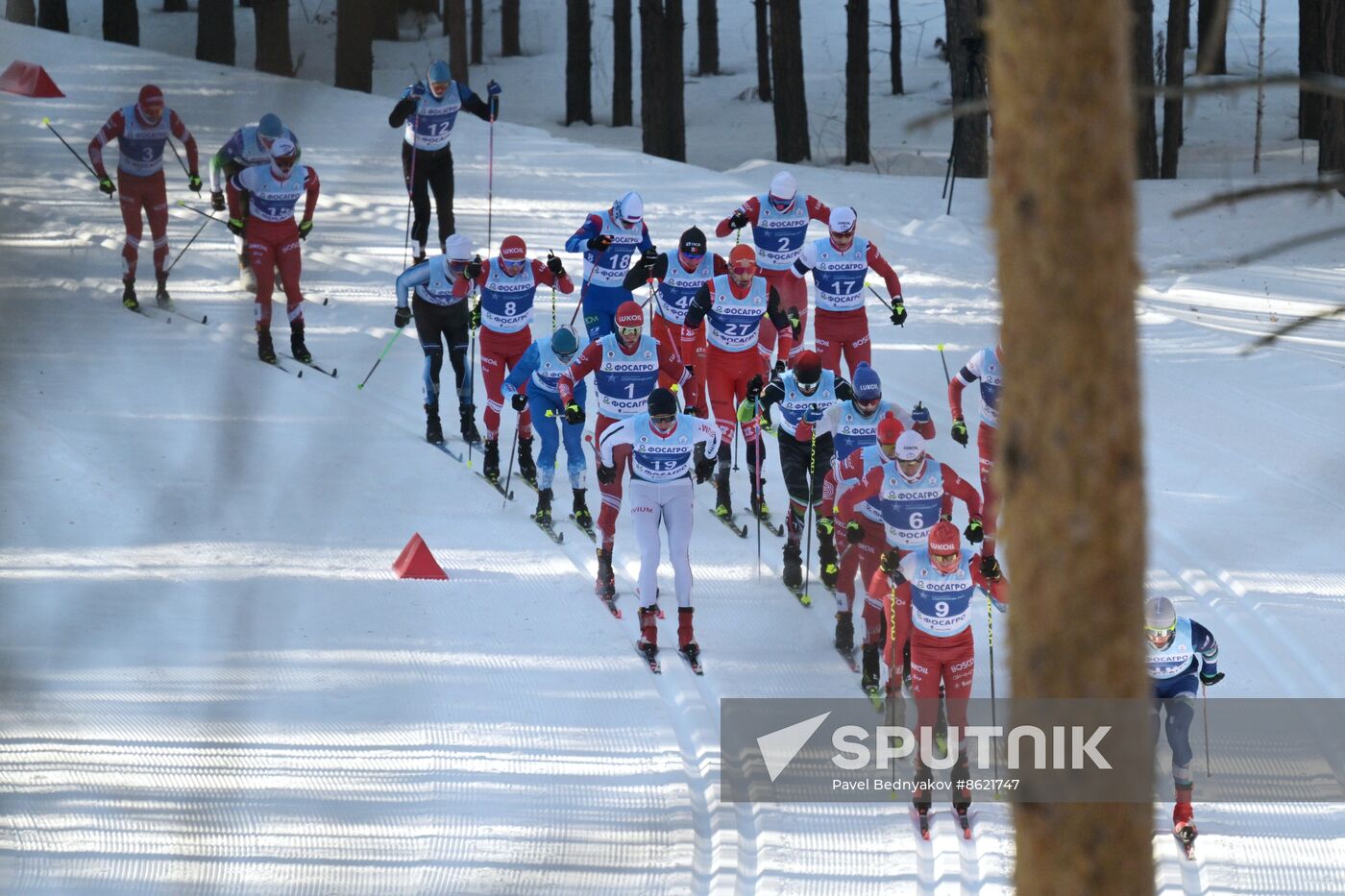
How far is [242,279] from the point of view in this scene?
14.7 meters

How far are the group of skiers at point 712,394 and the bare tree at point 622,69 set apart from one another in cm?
1375

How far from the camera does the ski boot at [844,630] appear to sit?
10500 mm

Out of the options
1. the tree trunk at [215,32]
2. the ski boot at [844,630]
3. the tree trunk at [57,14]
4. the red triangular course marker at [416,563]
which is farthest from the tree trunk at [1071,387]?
the red triangular course marker at [416,563]

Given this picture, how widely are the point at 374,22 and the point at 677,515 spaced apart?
814 centimetres

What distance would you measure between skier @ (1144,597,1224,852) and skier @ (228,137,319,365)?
7422 millimetres

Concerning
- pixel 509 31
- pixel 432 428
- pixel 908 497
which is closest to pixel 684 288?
pixel 432 428

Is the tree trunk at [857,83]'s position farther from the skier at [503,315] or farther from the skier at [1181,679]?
the skier at [1181,679]

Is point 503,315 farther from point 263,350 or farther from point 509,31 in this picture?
point 509,31

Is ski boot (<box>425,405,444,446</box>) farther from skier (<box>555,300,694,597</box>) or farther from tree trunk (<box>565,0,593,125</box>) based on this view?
tree trunk (<box>565,0,593,125</box>)

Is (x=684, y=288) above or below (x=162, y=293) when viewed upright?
above

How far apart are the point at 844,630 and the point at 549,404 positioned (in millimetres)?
2870

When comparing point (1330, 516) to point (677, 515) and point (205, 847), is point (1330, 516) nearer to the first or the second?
point (677, 515)

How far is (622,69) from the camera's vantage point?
30.2 metres

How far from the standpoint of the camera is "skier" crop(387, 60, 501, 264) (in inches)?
580
